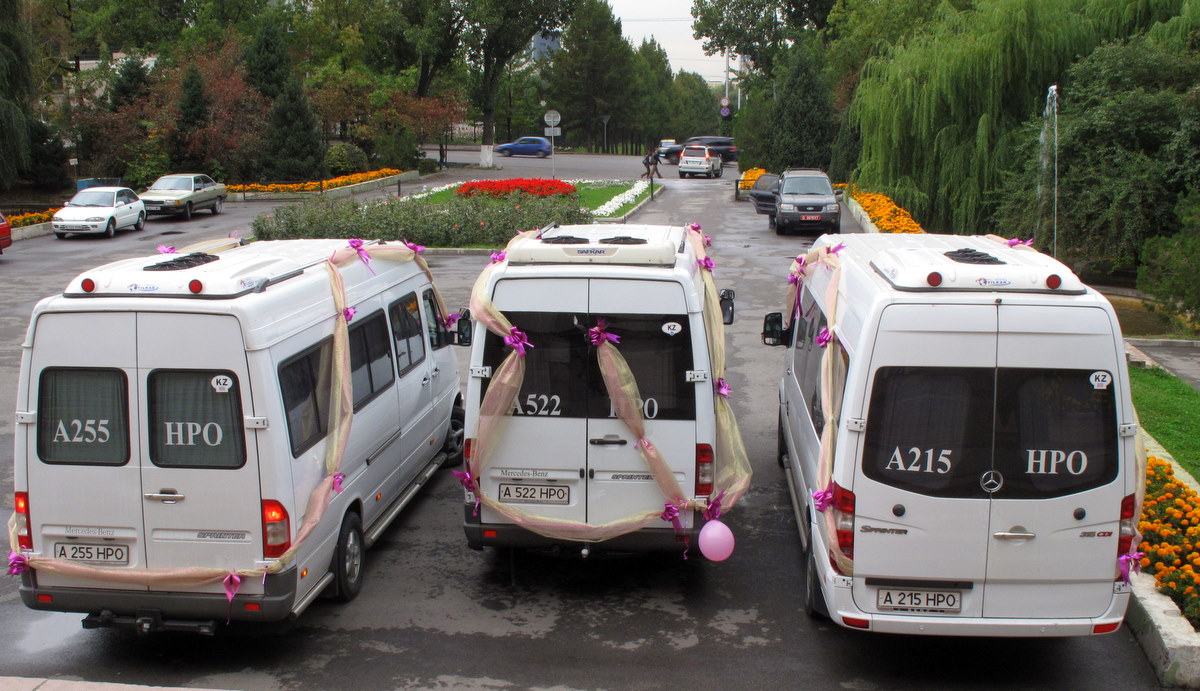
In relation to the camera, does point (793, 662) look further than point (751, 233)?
No

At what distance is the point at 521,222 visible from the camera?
86.7ft

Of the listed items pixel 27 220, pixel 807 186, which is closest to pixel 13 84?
pixel 27 220

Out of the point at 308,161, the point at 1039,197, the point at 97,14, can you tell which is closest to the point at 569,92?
the point at 97,14

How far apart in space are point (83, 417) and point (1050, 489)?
575 cm

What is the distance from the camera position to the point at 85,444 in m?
6.15

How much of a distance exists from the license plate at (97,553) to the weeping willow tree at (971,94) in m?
22.1

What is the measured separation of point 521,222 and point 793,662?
20973 mm

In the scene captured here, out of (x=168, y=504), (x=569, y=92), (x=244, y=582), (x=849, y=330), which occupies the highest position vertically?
(x=569, y=92)

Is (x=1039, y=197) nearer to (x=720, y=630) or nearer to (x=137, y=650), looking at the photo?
(x=720, y=630)

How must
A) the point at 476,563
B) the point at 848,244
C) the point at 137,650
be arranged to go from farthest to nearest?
the point at 848,244 < the point at 476,563 < the point at 137,650

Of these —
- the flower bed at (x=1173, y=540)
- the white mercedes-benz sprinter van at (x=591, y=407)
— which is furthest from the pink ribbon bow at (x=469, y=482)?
the flower bed at (x=1173, y=540)

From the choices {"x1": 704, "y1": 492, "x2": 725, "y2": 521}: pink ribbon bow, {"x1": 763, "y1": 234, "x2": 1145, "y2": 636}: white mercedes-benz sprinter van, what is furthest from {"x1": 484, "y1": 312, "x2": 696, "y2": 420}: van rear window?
{"x1": 763, "y1": 234, "x2": 1145, "y2": 636}: white mercedes-benz sprinter van

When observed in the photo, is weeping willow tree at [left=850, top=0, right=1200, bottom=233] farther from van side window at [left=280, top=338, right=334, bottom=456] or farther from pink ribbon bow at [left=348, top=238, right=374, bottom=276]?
van side window at [left=280, top=338, right=334, bottom=456]

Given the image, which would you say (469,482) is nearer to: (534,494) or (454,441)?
(534,494)
